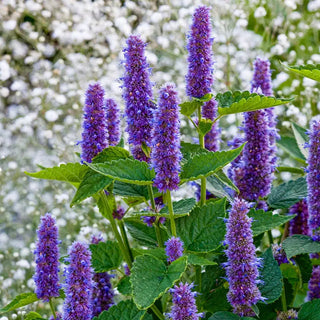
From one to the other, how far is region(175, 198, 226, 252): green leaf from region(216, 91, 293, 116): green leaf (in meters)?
0.24

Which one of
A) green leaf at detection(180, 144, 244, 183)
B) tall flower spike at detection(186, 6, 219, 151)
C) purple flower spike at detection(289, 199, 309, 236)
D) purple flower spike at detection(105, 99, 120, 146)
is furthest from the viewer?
purple flower spike at detection(289, 199, 309, 236)

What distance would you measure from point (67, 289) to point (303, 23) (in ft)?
13.6

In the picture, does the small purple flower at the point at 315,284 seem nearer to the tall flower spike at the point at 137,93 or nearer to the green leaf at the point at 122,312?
the green leaf at the point at 122,312

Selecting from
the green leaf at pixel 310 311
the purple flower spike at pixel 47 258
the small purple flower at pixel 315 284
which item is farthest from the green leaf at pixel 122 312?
the small purple flower at pixel 315 284

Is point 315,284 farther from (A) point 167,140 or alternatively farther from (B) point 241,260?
(A) point 167,140

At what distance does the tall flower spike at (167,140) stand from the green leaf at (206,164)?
1.5 inches

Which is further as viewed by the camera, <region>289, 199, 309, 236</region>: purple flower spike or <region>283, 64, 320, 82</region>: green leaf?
<region>289, 199, 309, 236</region>: purple flower spike

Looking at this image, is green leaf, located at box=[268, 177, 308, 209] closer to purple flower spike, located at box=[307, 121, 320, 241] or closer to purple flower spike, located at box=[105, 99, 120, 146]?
purple flower spike, located at box=[307, 121, 320, 241]

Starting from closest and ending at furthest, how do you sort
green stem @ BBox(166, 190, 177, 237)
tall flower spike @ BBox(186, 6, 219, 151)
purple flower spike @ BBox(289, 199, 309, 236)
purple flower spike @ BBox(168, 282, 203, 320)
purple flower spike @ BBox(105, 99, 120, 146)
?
purple flower spike @ BBox(168, 282, 203, 320)
green stem @ BBox(166, 190, 177, 237)
tall flower spike @ BBox(186, 6, 219, 151)
purple flower spike @ BBox(105, 99, 120, 146)
purple flower spike @ BBox(289, 199, 309, 236)

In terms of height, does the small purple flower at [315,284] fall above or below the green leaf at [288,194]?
below

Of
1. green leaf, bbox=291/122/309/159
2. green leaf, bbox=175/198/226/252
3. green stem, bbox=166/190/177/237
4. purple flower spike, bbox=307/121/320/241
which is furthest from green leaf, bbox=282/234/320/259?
green leaf, bbox=291/122/309/159

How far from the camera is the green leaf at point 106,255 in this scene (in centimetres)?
171

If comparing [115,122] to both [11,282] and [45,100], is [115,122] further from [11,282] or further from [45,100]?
[45,100]

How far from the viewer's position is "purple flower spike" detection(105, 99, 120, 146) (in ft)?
5.50
